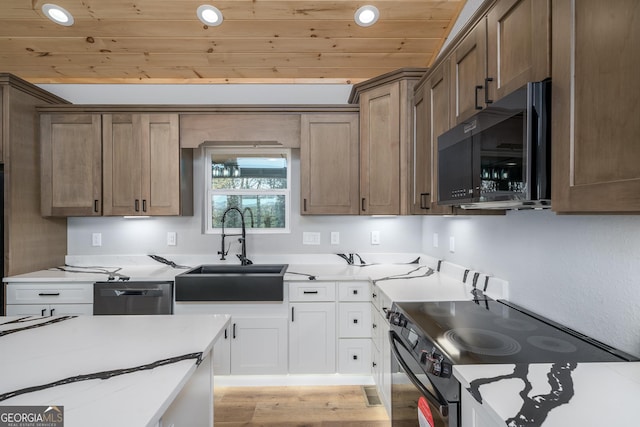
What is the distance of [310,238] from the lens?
2959 mm

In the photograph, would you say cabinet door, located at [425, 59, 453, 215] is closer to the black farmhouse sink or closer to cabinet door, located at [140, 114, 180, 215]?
the black farmhouse sink

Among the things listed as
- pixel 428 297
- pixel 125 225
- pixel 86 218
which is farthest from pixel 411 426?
pixel 86 218

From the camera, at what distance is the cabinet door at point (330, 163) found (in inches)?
102

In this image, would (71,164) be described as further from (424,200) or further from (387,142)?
(424,200)

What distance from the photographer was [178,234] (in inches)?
115

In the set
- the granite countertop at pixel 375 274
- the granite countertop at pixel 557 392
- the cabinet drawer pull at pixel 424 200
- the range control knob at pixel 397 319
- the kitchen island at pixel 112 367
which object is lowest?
the range control knob at pixel 397 319

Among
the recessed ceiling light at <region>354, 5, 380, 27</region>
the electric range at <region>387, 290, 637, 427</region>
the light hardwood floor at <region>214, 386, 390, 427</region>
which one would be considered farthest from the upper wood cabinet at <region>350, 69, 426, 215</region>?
the light hardwood floor at <region>214, 386, 390, 427</region>

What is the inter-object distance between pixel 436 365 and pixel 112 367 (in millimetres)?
971

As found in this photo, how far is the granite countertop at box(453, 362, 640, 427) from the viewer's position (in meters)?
0.72

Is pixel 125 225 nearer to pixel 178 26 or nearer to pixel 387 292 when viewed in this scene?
pixel 178 26

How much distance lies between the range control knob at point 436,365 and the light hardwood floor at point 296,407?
1.22 metres

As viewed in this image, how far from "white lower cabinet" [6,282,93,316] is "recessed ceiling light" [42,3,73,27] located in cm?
193

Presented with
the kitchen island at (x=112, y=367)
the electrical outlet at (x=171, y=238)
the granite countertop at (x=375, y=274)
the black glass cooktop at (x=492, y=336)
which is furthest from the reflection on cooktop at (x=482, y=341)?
the electrical outlet at (x=171, y=238)

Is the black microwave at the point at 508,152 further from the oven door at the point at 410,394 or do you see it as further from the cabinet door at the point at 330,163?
the cabinet door at the point at 330,163
